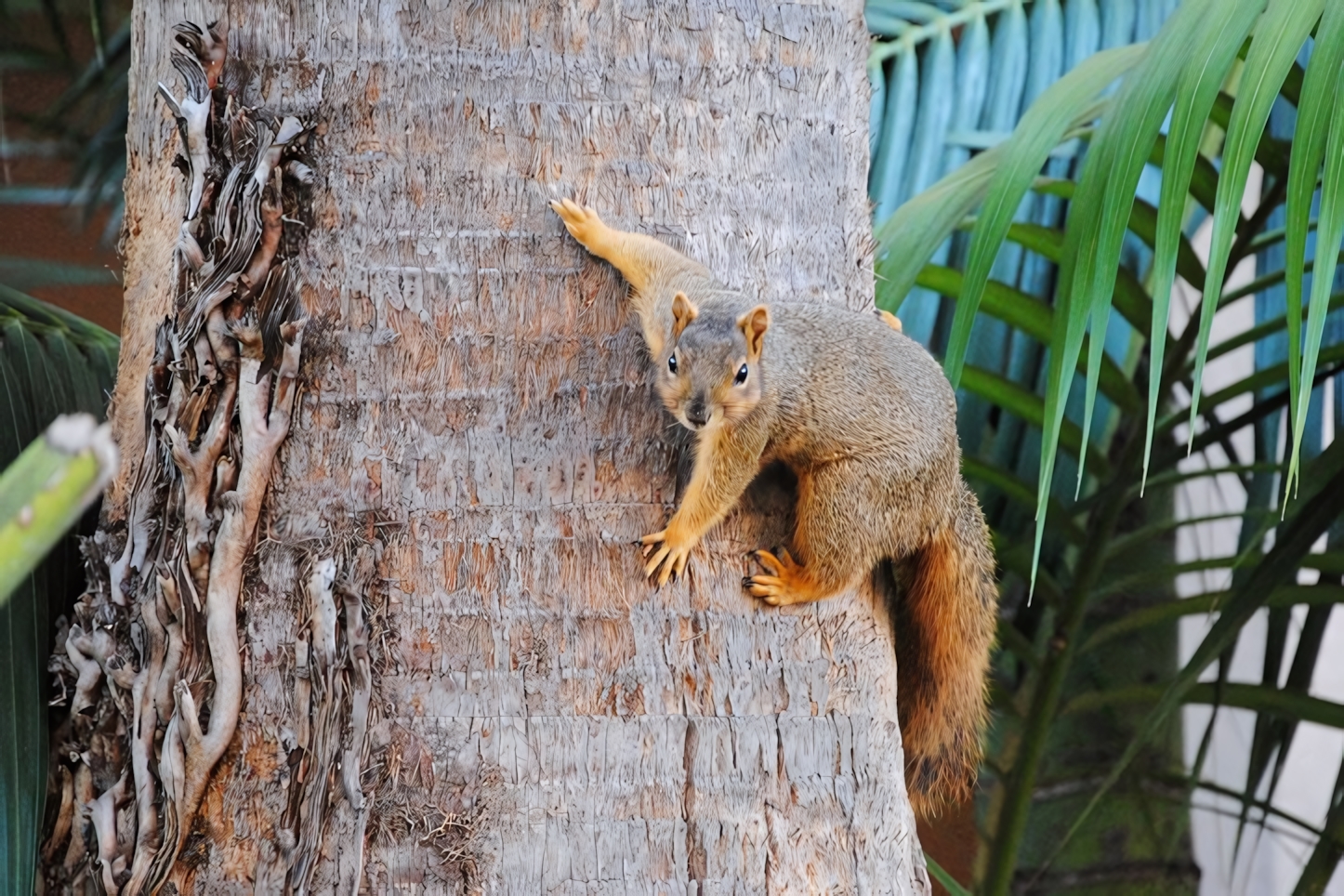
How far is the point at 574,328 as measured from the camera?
2.98 feet

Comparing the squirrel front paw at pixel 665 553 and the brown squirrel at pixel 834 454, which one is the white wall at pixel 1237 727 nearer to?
the brown squirrel at pixel 834 454

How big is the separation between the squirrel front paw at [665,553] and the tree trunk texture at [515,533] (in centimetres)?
1

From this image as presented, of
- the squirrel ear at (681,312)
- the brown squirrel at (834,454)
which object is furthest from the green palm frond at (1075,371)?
the squirrel ear at (681,312)

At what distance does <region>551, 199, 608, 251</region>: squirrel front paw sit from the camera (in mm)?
889

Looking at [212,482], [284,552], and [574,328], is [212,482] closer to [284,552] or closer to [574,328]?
[284,552]

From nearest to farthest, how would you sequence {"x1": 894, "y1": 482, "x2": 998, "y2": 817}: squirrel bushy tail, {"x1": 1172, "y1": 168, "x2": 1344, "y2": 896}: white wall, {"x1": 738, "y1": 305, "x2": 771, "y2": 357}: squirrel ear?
{"x1": 738, "y1": 305, "x2": 771, "y2": 357}: squirrel ear < {"x1": 894, "y1": 482, "x2": 998, "y2": 817}: squirrel bushy tail < {"x1": 1172, "y1": 168, "x2": 1344, "y2": 896}: white wall

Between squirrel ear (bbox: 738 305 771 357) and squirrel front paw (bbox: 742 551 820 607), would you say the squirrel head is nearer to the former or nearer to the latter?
squirrel ear (bbox: 738 305 771 357)

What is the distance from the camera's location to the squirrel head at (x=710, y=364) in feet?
3.07

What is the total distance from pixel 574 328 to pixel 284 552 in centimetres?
27

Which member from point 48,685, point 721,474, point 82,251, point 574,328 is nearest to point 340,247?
point 574,328

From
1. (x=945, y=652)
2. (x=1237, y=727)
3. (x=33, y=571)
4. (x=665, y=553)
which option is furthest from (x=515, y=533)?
(x=1237, y=727)

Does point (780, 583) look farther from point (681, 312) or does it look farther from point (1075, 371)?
point (1075, 371)

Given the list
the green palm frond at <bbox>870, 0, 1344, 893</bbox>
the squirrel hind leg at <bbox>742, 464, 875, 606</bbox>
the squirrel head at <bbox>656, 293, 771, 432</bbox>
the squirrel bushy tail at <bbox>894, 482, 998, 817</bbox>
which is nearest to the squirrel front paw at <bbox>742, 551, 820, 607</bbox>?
the squirrel hind leg at <bbox>742, 464, 875, 606</bbox>

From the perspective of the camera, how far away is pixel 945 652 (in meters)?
1.16
